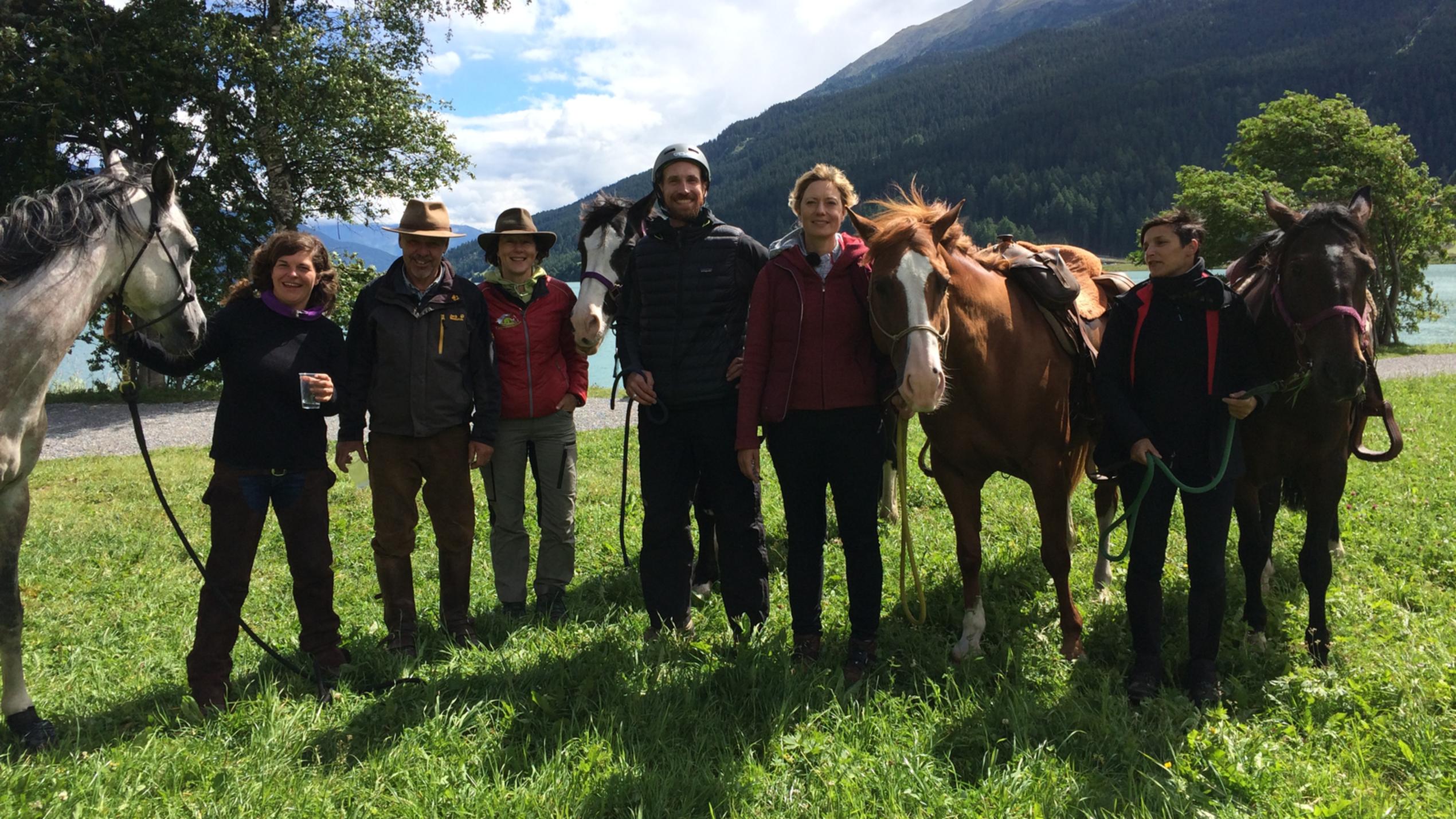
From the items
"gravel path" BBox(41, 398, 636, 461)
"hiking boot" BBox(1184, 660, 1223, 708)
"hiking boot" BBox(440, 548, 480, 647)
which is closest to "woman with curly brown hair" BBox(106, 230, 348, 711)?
"hiking boot" BBox(440, 548, 480, 647)

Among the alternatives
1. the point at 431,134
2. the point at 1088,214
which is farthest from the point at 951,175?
the point at 431,134

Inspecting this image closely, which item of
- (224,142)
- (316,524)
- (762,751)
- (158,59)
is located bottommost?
(762,751)

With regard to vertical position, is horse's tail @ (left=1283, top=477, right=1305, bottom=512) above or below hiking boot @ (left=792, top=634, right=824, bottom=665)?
above

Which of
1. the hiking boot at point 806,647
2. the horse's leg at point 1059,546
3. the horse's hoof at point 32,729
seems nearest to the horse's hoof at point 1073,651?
the horse's leg at point 1059,546

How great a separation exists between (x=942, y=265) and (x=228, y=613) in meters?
3.46

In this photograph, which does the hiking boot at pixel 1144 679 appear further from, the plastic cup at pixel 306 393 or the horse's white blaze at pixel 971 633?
the plastic cup at pixel 306 393

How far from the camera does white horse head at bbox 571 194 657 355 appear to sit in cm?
412

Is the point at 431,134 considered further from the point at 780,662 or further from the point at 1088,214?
the point at 1088,214

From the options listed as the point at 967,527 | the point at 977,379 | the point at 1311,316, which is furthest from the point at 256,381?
the point at 1311,316

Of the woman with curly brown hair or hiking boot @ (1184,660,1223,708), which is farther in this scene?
the woman with curly brown hair

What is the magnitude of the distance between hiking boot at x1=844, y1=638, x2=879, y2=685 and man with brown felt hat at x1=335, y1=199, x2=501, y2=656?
1.95 m

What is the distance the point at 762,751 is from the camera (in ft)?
9.52

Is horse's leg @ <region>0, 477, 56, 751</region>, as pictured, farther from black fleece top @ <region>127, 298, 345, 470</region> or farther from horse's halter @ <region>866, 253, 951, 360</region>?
horse's halter @ <region>866, 253, 951, 360</region>

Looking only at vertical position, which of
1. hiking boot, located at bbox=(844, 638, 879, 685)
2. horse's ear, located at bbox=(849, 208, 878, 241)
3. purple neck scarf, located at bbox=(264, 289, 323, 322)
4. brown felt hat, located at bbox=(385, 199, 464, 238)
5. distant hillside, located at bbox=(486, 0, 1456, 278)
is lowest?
hiking boot, located at bbox=(844, 638, 879, 685)
